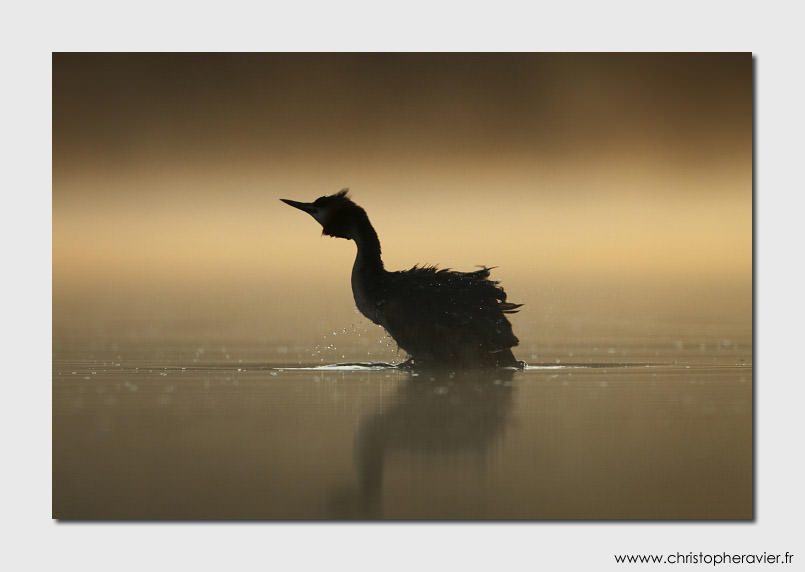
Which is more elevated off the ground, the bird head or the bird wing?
the bird head

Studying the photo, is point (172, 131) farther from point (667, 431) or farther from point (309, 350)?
point (667, 431)

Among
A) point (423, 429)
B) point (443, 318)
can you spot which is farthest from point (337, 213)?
point (423, 429)

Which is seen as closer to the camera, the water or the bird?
the water

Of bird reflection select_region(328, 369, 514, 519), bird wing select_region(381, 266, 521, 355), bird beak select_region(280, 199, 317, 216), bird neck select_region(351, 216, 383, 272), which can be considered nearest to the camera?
bird reflection select_region(328, 369, 514, 519)

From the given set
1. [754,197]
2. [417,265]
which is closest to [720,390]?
[754,197]

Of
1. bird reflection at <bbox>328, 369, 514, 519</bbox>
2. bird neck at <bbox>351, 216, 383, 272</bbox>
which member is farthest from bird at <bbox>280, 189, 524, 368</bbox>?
bird reflection at <bbox>328, 369, 514, 519</bbox>

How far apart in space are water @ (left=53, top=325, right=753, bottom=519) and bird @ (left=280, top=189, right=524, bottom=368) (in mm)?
159

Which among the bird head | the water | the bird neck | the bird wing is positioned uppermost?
the bird head

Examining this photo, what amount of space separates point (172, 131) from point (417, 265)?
165 cm

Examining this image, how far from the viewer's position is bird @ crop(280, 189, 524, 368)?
7.12m

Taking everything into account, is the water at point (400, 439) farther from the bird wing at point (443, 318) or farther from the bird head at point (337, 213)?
the bird head at point (337, 213)

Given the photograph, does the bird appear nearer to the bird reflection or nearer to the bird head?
the bird head

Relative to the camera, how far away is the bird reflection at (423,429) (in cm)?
456

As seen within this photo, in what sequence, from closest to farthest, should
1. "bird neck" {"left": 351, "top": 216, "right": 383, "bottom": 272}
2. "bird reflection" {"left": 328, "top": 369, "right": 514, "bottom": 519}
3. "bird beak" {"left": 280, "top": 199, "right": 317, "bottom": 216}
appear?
1. "bird reflection" {"left": 328, "top": 369, "right": 514, "bottom": 519}
2. "bird neck" {"left": 351, "top": 216, "right": 383, "bottom": 272}
3. "bird beak" {"left": 280, "top": 199, "right": 317, "bottom": 216}
